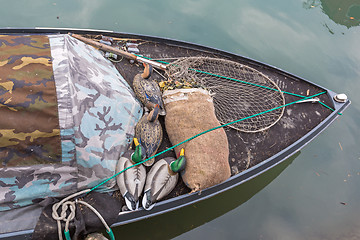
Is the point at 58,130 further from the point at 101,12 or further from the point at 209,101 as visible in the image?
the point at 101,12

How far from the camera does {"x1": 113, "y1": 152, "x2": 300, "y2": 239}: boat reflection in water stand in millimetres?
3564

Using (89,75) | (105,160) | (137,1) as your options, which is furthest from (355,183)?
(137,1)

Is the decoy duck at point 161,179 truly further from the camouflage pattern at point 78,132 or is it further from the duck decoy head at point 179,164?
the camouflage pattern at point 78,132

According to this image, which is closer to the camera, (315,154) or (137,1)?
(315,154)

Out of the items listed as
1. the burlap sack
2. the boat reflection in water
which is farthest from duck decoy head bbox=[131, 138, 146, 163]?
the boat reflection in water

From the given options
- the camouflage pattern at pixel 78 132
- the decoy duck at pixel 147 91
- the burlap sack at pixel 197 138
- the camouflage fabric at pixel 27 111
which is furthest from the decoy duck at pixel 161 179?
the camouflage fabric at pixel 27 111

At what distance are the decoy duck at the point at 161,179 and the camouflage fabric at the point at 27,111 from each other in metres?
0.97

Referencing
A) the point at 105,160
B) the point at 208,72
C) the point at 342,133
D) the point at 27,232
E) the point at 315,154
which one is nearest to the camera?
the point at 27,232

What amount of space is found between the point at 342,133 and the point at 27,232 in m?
5.16

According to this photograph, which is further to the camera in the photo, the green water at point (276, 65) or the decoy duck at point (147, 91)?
the green water at point (276, 65)

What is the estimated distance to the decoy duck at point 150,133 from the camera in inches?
122

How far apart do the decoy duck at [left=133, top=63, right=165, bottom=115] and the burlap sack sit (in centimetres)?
12

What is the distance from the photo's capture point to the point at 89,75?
312 cm

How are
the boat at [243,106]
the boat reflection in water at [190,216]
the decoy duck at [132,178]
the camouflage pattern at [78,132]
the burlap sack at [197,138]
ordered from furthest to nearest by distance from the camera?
the boat reflection in water at [190,216] → the boat at [243,106] → the burlap sack at [197,138] → the decoy duck at [132,178] → the camouflage pattern at [78,132]
